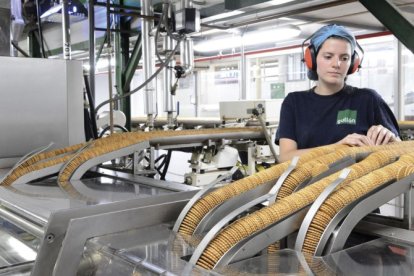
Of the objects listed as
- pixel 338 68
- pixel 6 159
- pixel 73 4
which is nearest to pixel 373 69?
pixel 73 4

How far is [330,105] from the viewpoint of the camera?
62.1 inches

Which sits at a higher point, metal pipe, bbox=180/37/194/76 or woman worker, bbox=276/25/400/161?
metal pipe, bbox=180/37/194/76

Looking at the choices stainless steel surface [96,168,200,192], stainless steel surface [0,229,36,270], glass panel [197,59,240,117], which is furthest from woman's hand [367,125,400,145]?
glass panel [197,59,240,117]

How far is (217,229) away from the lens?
69 cm

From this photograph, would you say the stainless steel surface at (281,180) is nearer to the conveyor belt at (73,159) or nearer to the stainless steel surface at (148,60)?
the conveyor belt at (73,159)

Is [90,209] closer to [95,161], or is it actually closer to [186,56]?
[95,161]

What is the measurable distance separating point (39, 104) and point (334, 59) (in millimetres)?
1080

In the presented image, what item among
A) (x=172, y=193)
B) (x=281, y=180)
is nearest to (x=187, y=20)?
(x=172, y=193)

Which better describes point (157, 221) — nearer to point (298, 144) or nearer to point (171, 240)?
point (171, 240)

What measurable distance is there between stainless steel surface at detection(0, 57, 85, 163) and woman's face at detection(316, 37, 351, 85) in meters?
0.92

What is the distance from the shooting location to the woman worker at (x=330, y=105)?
57.4 inches

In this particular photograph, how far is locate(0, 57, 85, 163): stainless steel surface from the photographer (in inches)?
62.8

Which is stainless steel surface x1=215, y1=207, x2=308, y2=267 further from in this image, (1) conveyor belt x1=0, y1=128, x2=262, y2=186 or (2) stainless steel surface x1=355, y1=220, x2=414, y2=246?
(1) conveyor belt x1=0, y1=128, x2=262, y2=186

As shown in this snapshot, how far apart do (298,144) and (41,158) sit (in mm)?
908
